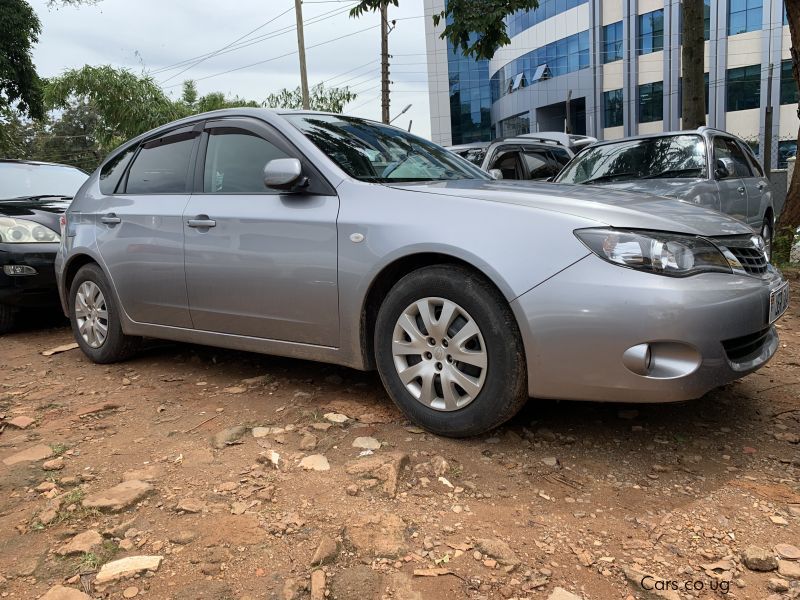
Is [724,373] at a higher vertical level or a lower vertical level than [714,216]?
lower

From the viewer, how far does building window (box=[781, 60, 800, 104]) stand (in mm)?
33188

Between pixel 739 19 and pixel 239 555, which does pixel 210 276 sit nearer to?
pixel 239 555

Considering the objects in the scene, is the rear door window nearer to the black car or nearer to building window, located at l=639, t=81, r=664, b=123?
the black car

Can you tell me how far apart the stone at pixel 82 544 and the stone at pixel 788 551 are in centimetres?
216

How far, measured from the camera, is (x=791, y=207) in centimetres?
768

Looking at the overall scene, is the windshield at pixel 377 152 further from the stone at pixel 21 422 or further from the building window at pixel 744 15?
the building window at pixel 744 15

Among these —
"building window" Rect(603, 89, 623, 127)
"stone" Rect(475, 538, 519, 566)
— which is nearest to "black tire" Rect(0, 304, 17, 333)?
"stone" Rect(475, 538, 519, 566)

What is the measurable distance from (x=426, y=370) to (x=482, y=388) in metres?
0.28

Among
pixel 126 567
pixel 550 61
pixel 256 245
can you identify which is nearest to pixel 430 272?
pixel 256 245

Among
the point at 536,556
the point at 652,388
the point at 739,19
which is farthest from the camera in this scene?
the point at 739,19

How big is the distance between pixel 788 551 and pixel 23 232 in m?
5.93

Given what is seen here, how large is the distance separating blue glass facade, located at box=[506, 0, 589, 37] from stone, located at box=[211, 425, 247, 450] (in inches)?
1702

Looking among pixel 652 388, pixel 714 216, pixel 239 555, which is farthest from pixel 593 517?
pixel 714 216

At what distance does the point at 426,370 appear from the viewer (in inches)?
111
